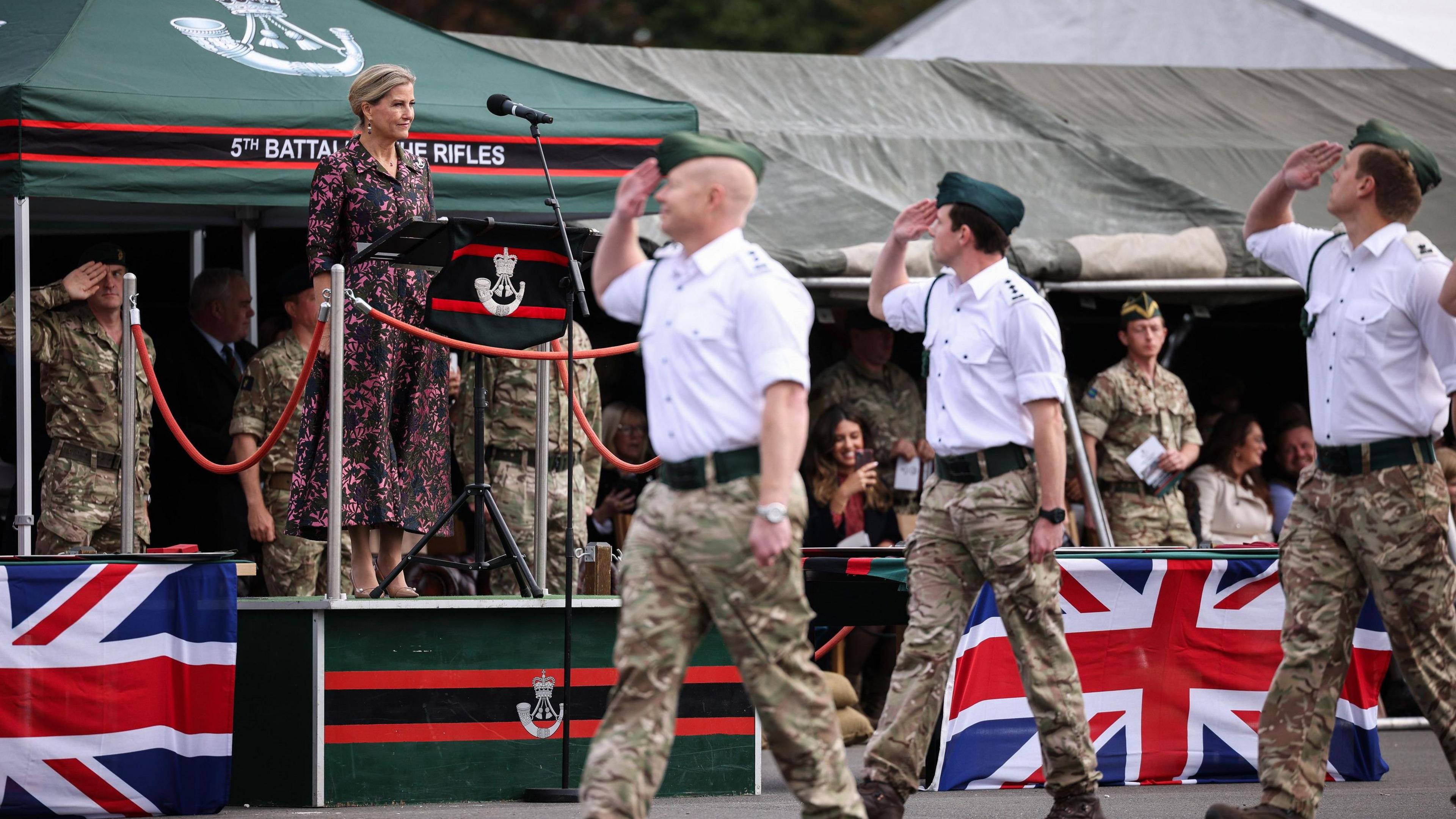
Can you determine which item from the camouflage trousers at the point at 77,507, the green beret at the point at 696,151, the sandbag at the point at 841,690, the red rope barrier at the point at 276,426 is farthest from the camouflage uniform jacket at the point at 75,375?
the green beret at the point at 696,151

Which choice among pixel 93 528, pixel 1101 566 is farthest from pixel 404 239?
pixel 1101 566

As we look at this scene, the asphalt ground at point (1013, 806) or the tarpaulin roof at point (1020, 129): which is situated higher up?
the tarpaulin roof at point (1020, 129)

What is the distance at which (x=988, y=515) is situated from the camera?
5906 millimetres

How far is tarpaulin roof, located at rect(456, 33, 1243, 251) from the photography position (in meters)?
11.4

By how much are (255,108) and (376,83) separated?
1276 millimetres

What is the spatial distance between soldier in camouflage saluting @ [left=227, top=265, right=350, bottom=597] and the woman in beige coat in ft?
17.9

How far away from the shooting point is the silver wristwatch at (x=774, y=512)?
14.7 ft

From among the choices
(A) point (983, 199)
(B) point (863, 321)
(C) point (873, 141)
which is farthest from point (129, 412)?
(C) point (873, 141)

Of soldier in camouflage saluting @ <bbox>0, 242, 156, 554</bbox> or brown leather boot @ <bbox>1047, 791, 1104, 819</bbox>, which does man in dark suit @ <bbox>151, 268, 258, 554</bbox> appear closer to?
soldier in camouflage saluting @ <bbox>0, 242, 156, 554</bbox>

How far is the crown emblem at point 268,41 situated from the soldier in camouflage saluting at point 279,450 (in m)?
1.01

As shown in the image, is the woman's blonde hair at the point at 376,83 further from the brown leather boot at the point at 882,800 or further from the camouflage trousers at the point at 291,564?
the brown leather boot at the point at 882,800

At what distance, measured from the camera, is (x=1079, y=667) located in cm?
789

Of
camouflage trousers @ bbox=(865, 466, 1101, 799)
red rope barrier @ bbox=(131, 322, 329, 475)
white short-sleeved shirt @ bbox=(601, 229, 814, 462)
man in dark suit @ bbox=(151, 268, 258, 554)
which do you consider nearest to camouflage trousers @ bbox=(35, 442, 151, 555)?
red rope barrier @ bbox=(131, 322, 329, 475)

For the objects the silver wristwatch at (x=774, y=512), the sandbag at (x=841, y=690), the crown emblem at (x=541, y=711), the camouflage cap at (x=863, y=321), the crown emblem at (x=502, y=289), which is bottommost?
the sandbag at (x=841, y=690)
